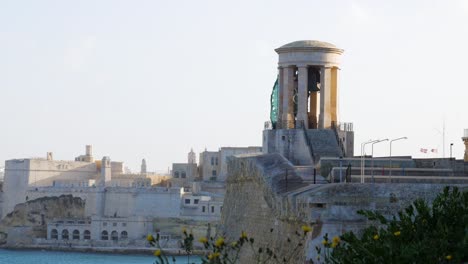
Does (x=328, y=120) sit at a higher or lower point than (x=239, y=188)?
higher

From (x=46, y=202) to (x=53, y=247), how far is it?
640 cm

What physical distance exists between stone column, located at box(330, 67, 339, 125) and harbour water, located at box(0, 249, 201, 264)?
42.8 m

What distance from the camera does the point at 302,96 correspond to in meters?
32.2

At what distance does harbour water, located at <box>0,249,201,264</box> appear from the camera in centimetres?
7744

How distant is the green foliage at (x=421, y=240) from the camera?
1200 cm

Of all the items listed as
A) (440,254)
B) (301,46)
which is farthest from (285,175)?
(301,46)

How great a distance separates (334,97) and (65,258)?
5066cm

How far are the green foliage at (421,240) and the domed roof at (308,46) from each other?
57.4 feet

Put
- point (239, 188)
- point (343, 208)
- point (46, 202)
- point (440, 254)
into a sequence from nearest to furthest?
point (440, 254)
point (343, 208)
point (239, 188)
point (46, 202)

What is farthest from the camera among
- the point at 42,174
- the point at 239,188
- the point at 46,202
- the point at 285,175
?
the point at 42,174

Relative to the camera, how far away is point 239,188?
78.8 ft

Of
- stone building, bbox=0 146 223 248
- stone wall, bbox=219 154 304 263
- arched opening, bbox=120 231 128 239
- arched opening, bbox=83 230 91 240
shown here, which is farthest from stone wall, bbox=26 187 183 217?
stone wall, bbox=219 154 304 263

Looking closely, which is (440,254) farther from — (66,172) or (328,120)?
(66,172)

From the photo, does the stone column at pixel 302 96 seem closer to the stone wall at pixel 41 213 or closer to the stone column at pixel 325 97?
the stone column at pixel 325 97
